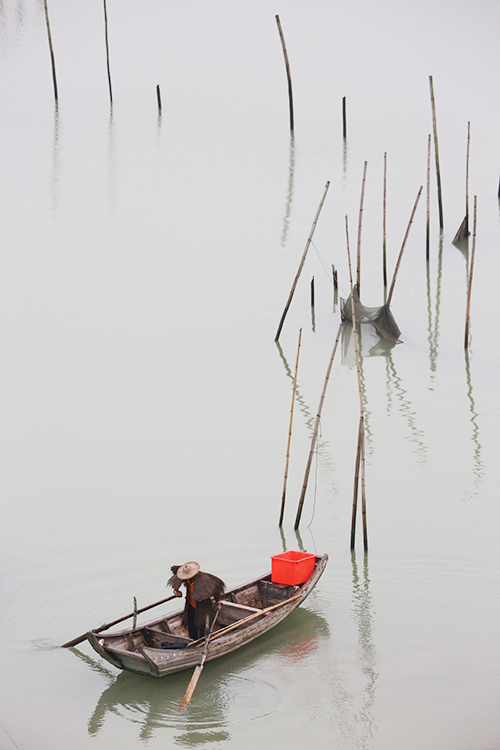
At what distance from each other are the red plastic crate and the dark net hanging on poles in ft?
20.2

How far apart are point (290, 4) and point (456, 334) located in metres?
44.2

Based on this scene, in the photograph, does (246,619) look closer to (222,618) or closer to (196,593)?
(222,618)

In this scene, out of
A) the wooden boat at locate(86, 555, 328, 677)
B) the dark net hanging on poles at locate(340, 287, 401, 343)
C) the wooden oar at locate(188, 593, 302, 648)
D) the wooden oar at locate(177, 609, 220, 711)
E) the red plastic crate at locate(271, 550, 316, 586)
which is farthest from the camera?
the dark net hanging on poles at locate(340, 287, 401, 343)

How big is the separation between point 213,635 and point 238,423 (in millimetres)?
4370

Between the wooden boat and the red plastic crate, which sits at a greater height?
the red plastic crate

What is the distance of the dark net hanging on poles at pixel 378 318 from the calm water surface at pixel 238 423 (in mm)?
315

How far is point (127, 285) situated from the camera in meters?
14.7

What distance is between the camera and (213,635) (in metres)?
5.95

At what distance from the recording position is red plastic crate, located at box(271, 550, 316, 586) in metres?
6.66

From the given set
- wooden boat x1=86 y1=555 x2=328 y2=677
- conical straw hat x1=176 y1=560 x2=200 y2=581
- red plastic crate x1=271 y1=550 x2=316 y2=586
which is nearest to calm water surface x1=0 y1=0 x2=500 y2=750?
wooden boat x1=86 y1=555 x2=328 y2=677

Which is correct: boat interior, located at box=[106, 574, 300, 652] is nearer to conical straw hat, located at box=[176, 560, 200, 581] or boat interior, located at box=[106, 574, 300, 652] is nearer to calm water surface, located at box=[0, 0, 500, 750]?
calm water surface, located at box=[0, 0, 500, 750]

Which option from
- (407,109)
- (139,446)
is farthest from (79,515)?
(407,109)

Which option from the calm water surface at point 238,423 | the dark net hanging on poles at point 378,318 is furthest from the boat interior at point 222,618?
the dark net hanging on poles at point 378,318

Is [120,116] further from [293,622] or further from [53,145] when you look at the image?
→ [293,622]
